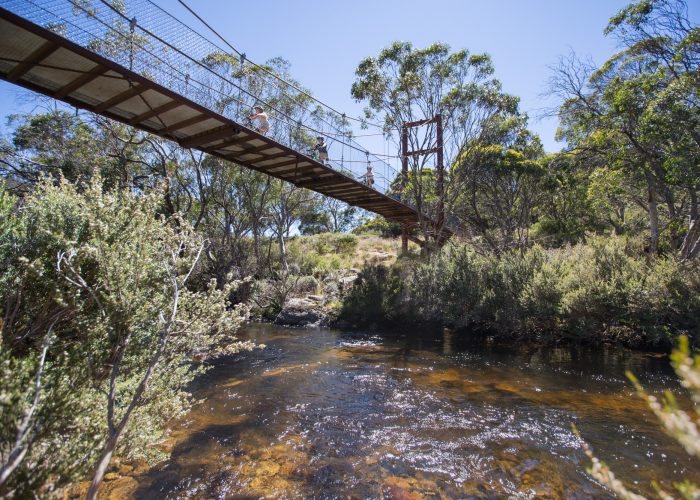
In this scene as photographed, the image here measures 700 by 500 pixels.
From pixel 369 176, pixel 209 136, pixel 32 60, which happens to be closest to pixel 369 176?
pixel 369 176

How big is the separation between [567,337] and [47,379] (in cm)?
1006

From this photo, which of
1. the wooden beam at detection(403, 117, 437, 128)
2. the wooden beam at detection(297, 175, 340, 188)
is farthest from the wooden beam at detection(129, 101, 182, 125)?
the wooden beam at detection(403, 117, 437, 128)

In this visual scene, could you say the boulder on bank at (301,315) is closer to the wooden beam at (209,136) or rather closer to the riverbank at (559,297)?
the riverbank at (559,297)

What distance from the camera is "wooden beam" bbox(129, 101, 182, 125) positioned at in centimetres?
717

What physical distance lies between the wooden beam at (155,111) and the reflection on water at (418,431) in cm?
523

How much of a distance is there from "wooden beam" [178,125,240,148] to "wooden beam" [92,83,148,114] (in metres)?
1.82

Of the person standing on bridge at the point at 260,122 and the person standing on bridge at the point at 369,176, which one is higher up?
the person standing on bridge at the point at 260,122

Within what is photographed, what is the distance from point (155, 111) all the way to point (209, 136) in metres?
1.34

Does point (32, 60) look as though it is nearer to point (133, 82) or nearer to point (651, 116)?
point (133, 82)

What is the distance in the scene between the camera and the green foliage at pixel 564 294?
7.34 m

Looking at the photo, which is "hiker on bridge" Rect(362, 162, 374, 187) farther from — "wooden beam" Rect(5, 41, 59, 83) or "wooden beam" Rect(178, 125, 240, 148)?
"wooden beam" Rect(5, 41, 59, 83)

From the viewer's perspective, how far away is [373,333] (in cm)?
1288

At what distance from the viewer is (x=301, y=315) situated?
15.3m

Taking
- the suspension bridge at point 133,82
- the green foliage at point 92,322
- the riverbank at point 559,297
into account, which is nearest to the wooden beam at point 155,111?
the suspension bridge at point 133,82
